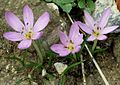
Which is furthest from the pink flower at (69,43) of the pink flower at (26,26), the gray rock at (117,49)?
the gray rock at (117,49)

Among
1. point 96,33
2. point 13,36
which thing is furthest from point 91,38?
point 13,36

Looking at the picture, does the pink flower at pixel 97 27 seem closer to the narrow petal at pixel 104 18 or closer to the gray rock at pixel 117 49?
the narrow petal at pixel 104 18

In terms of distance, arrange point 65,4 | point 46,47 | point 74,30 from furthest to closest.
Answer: point 65,4, point 46,47, point 74,30

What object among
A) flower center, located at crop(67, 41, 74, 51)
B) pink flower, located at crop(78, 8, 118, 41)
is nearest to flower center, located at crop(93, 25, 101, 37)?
pink flower, located at crop(78, 8, 118, 41)

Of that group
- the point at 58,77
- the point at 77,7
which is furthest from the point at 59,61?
the point at 77,7

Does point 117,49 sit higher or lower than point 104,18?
lower

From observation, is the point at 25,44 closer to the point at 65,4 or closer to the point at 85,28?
the point at 85,28

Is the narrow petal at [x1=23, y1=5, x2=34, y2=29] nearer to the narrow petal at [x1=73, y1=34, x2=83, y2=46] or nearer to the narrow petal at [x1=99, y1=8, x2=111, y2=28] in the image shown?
the narrow petal at [x1=73, y1=34, x2=83, y2=46]
